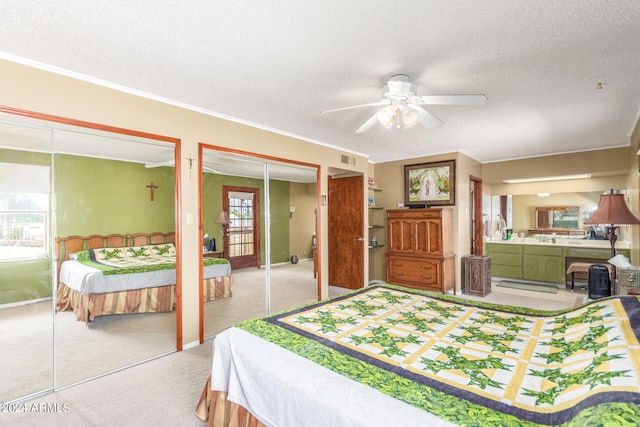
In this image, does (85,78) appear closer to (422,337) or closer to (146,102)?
(146,102)

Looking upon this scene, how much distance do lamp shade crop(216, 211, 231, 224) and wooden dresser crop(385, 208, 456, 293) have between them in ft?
9.76

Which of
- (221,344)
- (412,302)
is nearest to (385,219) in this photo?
(412,302)

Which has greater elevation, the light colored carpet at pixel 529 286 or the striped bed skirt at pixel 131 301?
the striped bed skirt at pixel 131 301

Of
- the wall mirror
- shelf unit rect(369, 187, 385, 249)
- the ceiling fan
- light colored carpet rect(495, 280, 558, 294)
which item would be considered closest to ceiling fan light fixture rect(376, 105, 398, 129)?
the ceiling fan

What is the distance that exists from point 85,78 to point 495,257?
7.02 m

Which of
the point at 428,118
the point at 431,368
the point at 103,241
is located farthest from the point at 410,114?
the point at 103,241

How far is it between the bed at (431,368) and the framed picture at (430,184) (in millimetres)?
3444

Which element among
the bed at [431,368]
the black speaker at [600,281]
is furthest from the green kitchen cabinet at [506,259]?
the bed at [431,368]

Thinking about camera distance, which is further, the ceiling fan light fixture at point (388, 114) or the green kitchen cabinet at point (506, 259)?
the green kitchen cabinet at point (506, 259)

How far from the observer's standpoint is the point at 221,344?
183 cm

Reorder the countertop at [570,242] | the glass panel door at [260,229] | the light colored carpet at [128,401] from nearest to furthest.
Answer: the light colored carpet at [128,401] → the glass panel door at [260,229] → the countertop at [570,242]

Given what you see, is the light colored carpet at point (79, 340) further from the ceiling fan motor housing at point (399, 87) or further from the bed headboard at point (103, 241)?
the ceiling fan motor housing at point (399, 87)

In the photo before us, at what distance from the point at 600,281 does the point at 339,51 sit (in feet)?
11.0

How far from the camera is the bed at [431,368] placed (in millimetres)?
1102
